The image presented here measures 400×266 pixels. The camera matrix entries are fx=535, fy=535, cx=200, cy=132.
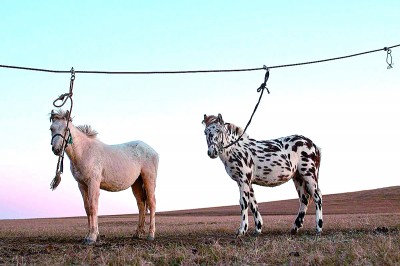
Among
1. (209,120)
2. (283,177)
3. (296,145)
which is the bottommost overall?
(283,177)

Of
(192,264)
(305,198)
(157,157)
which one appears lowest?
(192,264)

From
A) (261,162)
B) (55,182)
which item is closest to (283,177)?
(261,162)

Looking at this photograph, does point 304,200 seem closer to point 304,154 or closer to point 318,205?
point 318,205

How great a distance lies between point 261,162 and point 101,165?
4.32m

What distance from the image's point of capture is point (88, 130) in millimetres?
12438

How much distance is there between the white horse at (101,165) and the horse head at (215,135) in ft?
4.47

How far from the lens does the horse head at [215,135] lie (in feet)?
42.4

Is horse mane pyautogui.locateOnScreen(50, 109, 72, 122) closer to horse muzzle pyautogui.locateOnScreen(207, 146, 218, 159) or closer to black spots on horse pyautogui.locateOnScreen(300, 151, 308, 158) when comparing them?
horse muzzle pyautogui.locateOnScreen(207, 146, 218, 159)

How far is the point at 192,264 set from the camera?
6.86m

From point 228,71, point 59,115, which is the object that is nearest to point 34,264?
point 59,115

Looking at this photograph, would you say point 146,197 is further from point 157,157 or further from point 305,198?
point 305,198

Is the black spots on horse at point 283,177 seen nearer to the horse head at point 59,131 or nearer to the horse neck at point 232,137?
the horse neck at point 232,137

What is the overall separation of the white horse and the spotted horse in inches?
66.0

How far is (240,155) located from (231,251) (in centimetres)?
591
